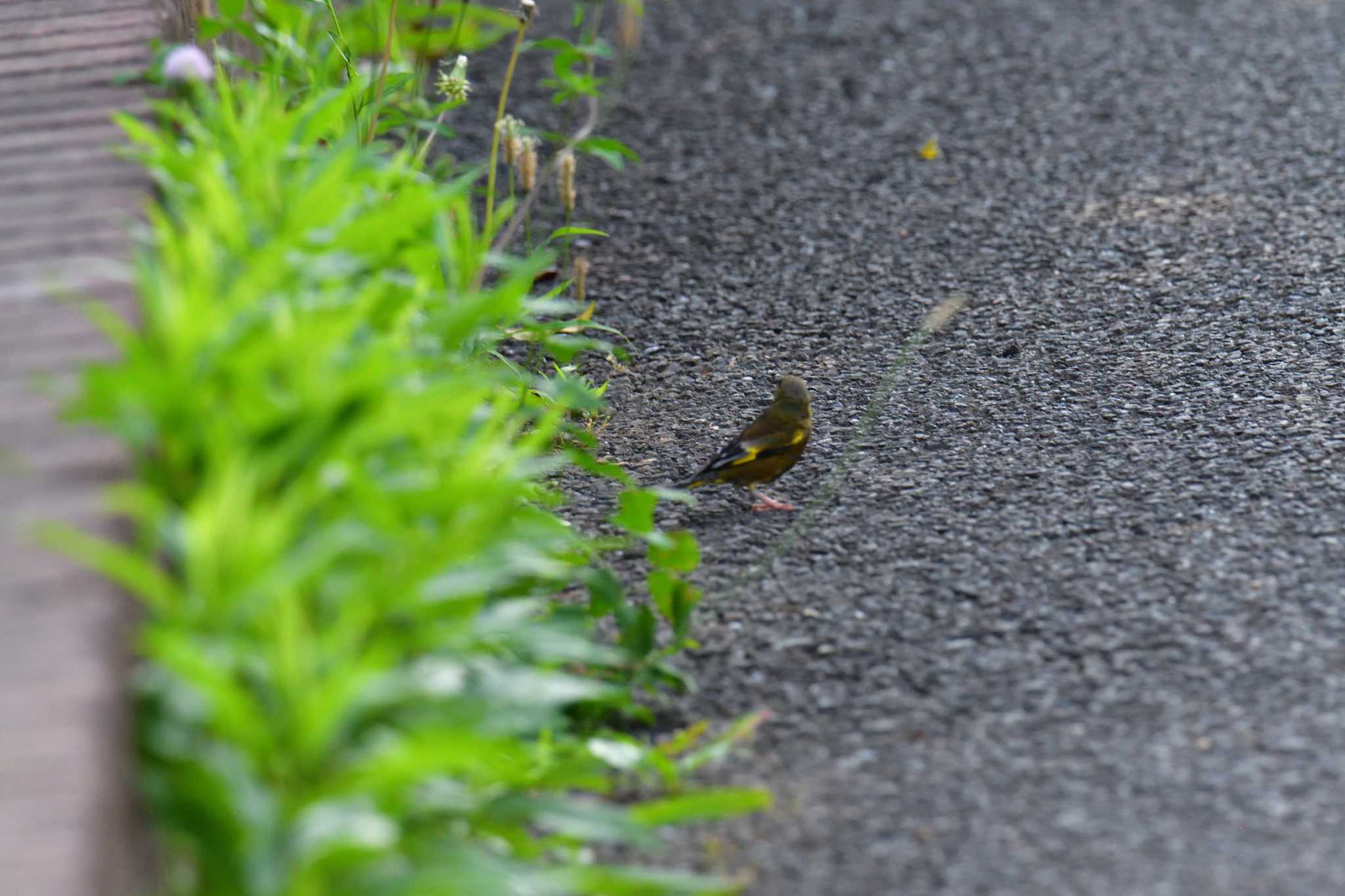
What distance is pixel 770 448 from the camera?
127 inches

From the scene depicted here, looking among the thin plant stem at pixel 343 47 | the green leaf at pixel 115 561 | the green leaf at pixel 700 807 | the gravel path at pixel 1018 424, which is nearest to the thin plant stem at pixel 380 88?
the thin plant stem at pixel 343 47

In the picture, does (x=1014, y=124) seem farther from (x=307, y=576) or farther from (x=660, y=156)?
(x=307, y=576)

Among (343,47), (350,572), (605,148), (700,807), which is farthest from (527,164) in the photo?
(700,807)

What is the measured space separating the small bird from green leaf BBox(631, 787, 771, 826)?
1088 mm

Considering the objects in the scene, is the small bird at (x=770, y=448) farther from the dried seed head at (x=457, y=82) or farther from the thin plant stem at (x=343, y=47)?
the thin plant stem at (x=343, y=47)

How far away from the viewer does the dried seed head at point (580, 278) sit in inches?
163

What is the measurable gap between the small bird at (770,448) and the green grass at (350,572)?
28cm

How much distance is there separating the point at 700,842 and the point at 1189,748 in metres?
0.80

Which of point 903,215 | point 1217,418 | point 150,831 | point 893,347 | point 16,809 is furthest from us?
point 903,215

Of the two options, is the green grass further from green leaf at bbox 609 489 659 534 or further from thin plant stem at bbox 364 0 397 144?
thin plant stem at bbox 364 0 397 144

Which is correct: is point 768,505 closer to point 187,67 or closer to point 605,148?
point 605,148

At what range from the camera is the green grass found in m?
1.80

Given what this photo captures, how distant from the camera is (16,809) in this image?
161cm

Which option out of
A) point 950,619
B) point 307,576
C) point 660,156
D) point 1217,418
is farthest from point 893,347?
point 307,576
